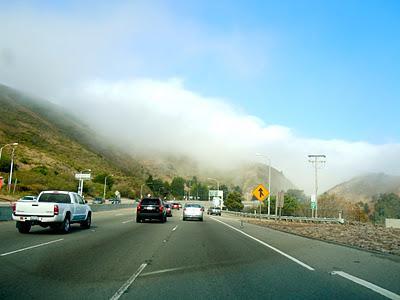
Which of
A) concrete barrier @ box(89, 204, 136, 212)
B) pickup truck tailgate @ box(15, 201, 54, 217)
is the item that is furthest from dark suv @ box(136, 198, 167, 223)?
concrete barrier @ box(89, 204, 136, 212)

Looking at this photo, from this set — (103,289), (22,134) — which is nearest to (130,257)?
(103,289)

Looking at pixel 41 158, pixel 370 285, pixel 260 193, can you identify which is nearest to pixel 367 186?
pixel 41 158

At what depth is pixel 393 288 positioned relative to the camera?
905 centimetres

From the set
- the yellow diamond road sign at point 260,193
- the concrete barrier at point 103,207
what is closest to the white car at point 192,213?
the yellow diamond road sign at point 260,193

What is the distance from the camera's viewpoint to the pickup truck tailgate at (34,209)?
64.5ft

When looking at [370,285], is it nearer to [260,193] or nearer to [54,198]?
[54,198]

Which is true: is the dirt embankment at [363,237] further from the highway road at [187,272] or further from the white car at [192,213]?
the white car at [192,213]

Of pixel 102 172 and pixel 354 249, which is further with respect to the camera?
pixel 102 172

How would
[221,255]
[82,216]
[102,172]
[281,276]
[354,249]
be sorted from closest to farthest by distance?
[281,276] < [221,255] < [354,249] < [82,216] < [102,172]

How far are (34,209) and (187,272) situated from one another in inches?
461

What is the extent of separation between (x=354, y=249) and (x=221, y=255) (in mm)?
6156

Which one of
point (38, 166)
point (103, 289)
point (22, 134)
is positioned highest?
point (22, 134)

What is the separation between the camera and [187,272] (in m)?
10.5

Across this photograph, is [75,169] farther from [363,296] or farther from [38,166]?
[363,296]
